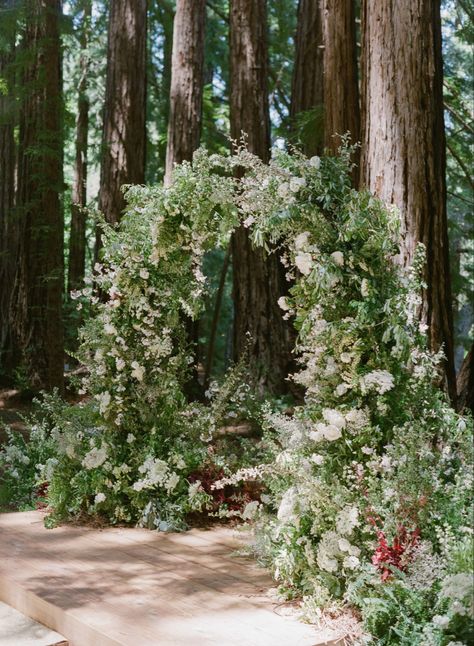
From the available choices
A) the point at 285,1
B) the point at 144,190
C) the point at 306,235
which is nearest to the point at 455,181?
the point at 285,1

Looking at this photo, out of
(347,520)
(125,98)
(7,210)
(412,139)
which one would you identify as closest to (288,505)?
(347,520)

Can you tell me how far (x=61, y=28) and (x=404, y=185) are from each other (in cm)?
686

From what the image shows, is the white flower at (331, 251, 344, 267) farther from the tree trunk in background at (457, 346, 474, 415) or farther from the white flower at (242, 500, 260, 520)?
the tree trunk in background at (457, 346, 474, 415)

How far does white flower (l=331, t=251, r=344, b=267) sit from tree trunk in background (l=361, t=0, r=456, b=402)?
96cm

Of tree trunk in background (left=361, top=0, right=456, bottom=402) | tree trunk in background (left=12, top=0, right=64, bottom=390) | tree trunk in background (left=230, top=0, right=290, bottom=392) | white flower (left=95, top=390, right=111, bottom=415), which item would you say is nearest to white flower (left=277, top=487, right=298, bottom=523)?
tree trunk in background (left=361, top=0, right=456, bottom=402)

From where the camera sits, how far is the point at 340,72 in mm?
6602

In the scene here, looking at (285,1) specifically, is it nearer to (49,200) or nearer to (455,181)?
(455,181)

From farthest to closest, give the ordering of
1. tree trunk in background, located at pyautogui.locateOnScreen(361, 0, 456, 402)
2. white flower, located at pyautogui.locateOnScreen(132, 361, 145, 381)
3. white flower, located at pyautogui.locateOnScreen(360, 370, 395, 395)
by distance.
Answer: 1. white flower, located at pyautogui.locateOnScreen(132, 361, 145, 381)
2. tree trunk in background, located at pyautogui.locateOnScreen(361, 0, 456, 402)
3. white flower, located at pyautogui.locateOnScreen(360, 370, 395, 395)

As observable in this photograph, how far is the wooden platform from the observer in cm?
371

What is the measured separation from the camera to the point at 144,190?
5.62 meters

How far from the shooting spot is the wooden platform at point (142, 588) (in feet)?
12.2

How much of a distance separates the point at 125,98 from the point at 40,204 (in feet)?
5.64

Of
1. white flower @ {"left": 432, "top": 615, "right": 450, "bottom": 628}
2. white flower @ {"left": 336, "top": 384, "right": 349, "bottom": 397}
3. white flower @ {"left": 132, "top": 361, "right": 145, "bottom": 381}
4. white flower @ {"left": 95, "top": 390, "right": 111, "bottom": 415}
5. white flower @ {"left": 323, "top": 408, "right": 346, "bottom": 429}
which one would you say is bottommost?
white flower @ {"left": 432, "top": 615, "right": 450, "bottom": 628}

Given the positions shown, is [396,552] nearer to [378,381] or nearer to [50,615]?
[378,381]
